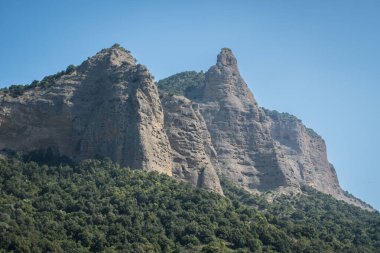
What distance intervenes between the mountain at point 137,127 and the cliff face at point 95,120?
0.11 metres

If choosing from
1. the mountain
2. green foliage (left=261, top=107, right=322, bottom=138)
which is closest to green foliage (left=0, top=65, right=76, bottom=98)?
the mountain

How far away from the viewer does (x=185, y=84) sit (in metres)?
132

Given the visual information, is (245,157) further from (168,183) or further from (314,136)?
(314,136)

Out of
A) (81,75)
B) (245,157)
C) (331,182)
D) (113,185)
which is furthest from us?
(331,182)

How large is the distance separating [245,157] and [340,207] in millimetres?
15435

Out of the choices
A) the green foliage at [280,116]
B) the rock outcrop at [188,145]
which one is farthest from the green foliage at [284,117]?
the rock outcrop at [188,145]

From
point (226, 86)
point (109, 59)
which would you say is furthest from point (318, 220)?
point (109, 59)

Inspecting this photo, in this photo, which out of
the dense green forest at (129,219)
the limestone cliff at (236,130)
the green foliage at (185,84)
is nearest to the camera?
the dense green forest at (129,219)

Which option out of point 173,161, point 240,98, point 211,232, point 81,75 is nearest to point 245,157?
point 240,98

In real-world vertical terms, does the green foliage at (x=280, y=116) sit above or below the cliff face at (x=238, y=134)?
above

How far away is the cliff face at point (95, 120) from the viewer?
90.8 m

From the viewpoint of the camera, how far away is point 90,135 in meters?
92.4

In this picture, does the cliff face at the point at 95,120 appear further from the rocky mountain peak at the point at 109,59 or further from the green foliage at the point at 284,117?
the green foliage at the point at 284,117

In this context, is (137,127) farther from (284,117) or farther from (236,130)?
(284,117)
